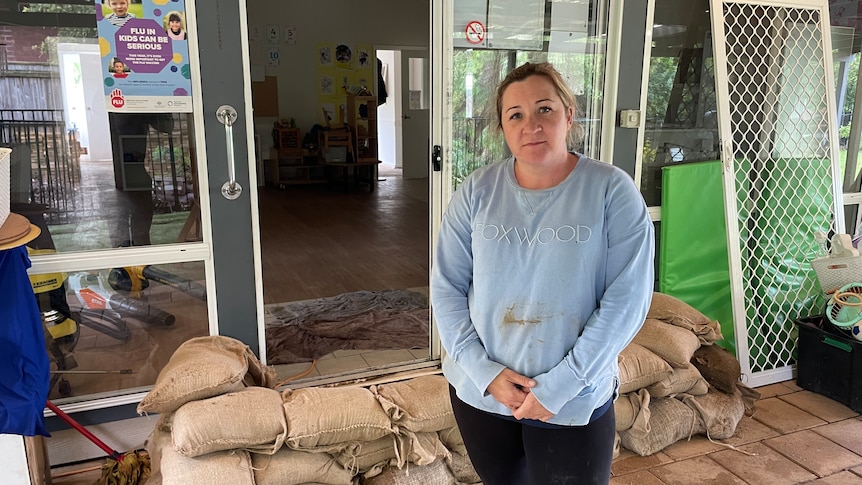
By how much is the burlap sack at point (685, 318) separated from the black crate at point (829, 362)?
1.97 ft

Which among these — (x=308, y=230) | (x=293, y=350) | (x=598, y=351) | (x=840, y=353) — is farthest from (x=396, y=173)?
(x=598, y=351)

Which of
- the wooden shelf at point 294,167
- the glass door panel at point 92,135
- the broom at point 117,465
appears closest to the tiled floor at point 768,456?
the broom at point 117,465

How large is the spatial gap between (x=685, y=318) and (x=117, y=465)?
7.77 ft

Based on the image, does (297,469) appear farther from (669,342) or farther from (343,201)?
(343,201)

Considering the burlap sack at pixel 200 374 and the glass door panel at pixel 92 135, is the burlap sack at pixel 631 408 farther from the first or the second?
the glass door panel at pixel 92 135

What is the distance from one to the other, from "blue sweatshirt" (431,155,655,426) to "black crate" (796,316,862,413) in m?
2.16

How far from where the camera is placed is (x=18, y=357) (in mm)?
1941

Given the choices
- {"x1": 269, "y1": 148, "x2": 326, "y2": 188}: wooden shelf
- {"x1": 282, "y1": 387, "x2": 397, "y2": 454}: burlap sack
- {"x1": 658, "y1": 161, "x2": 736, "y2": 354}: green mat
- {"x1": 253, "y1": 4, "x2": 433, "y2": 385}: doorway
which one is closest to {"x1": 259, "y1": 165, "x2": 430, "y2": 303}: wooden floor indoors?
{"x1": 253, "y1": 4, "x2": 433, "y2": 385}: doorway

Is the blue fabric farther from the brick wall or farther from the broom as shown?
the brick wall

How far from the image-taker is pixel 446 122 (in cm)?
281

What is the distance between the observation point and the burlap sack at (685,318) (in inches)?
112

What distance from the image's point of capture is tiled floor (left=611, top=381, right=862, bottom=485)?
2.48 metres

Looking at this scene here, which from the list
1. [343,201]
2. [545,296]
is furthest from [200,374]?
[343,201]

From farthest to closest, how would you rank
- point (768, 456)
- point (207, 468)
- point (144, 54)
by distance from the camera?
1. point (768, 456)
2. point (144, 54)
3. point (207, 468)
